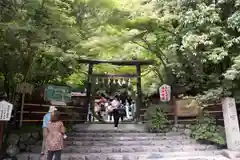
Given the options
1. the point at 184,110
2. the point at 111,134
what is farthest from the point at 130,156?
the point at 184,110

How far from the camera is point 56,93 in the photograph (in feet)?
35.0

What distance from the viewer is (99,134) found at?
1040 cm

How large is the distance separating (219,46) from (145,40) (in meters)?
4.18

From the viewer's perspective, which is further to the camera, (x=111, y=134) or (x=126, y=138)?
(x=111, y=134)

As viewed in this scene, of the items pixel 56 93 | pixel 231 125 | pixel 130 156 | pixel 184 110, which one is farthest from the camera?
pixel 184 110

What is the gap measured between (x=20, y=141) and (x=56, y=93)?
272cm

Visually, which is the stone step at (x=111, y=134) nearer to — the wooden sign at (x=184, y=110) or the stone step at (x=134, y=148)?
the stone step at (x=134, y=148)

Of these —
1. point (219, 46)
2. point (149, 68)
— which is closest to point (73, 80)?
point (149, 68)

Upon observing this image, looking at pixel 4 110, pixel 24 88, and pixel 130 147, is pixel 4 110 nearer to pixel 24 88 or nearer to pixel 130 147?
pixel 24 88

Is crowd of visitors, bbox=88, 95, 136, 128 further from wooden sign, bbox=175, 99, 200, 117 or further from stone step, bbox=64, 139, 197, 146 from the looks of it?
wooden sign, bbox=175, 99, 200, 117

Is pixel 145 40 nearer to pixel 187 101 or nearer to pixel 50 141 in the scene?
pixel 187 101

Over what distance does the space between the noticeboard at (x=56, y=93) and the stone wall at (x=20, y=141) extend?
1632 millimetres

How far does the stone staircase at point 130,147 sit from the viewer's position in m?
8.09

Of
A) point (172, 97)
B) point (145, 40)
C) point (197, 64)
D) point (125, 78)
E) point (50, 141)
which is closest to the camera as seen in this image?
point (50, 141)
